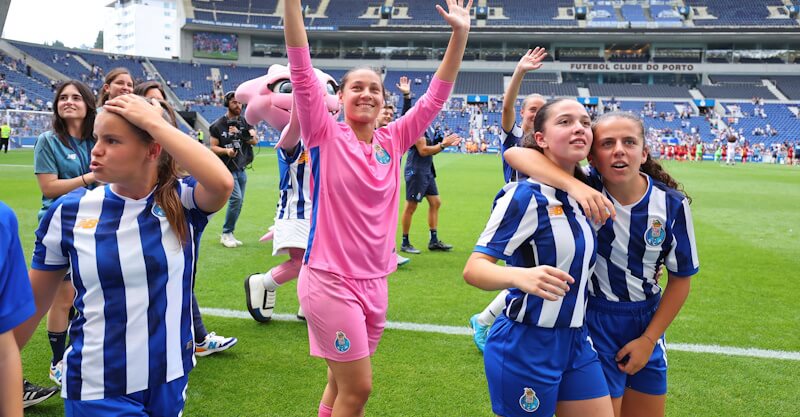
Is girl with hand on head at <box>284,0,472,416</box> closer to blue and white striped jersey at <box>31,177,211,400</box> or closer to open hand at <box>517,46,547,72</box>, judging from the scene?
blue and white striped jersey at <box>31,177,211,400</box>

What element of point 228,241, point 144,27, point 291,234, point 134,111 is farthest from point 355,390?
point 144,27

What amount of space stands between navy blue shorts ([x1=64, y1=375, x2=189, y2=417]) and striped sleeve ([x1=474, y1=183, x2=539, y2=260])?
1.27m

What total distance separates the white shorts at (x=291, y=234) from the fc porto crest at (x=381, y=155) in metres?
1.99

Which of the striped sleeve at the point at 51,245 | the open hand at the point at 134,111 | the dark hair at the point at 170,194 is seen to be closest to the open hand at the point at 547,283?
the dark hair at the point at 170,194

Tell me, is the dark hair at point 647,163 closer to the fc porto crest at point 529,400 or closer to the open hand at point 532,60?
the open hand at point 532,60

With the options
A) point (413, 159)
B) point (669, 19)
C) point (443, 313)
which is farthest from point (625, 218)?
point (669, 19)

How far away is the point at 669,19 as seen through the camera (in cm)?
6031

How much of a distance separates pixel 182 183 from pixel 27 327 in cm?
71

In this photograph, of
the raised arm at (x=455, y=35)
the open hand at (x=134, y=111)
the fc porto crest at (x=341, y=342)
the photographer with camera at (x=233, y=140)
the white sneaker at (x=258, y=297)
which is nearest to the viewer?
the open hand at (x=134, y=111)

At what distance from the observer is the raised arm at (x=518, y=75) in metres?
3.39

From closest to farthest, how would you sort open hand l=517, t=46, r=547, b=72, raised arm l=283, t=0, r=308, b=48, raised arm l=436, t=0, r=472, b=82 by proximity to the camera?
raised arm l=283, t=0, r=308, b=48
raised arm l=436, t=0, r=472, b=82
open hand l=517, t=46, r=547, b=72

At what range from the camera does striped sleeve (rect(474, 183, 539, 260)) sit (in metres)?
2.39

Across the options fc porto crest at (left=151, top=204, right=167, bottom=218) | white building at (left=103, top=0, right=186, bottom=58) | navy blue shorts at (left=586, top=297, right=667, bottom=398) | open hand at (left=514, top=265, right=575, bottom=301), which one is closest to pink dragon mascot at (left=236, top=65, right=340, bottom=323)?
fc porto crest at (left=151, top=204, right=167, bottom=218)

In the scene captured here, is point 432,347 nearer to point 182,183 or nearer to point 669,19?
point 182,183
